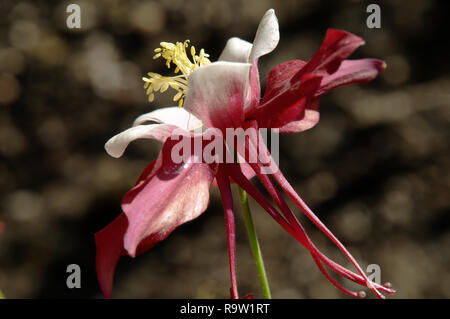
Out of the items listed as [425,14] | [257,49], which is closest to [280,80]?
[257,49]

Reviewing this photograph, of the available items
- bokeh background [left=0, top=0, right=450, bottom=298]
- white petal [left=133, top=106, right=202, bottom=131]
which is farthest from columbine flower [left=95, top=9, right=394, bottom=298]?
bokeh background [left=0, top=0, right=450, bottom=298]

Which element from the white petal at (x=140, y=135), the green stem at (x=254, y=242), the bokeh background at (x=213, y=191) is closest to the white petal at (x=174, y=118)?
the white petal at (x=140, y=135)

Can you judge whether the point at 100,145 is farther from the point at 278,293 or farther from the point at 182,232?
the point at 278,293

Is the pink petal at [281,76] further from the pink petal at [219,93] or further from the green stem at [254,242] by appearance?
the green stem at [254,242]

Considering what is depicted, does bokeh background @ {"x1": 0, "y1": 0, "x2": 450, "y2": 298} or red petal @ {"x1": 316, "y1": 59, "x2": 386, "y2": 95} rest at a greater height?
bokeh background @ {"x1": 0, "y1": 0, "x2": 450, "y2": 298}

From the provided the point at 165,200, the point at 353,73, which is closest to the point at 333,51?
the point at 353,73

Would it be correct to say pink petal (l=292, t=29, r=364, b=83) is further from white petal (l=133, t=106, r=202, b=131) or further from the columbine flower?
white petal (l=133, t=106, r=202, b=131)
